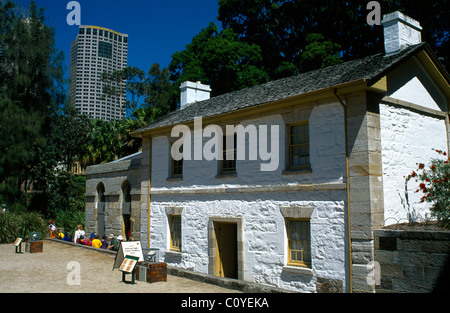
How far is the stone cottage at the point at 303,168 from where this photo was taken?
10031mm

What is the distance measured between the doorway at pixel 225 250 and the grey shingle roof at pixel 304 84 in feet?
12.6

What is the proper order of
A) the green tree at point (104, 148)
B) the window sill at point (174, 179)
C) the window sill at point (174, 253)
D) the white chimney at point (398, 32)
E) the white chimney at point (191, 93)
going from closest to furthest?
1. the white chimney at point (398, 32)
2. the window sill at point (174, 253)
3. the window sill at point (174, 179)
4. the white chimney at point (191, 93)
5. the green tree at point (104, 148)

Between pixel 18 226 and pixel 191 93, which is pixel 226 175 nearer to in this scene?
pixel 191 93

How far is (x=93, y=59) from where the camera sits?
92125 mm

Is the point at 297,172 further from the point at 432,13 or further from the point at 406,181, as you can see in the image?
the point at 432,13

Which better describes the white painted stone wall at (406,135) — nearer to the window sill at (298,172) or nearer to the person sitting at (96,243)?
the window sill at (298,172)

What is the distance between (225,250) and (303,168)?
4.43 m

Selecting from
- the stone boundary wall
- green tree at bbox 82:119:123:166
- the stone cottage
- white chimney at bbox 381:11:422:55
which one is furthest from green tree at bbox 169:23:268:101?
the stone boundary wall

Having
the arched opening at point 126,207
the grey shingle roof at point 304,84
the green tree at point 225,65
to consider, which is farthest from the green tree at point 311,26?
the arched opening at point 126,207

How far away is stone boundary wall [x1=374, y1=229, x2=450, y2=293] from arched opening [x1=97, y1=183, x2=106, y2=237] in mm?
15266

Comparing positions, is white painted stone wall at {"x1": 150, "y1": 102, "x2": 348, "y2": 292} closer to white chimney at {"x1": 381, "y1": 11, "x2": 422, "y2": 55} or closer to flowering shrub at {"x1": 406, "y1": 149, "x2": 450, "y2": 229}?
flowering shrub at {"x1": 406, "y1": 149, "x2": 450, "y2": 229}

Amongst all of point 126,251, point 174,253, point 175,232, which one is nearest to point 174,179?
point 175,232

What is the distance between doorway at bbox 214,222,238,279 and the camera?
1368cm

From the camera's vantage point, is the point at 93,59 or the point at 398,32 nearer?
the point at 398,32
